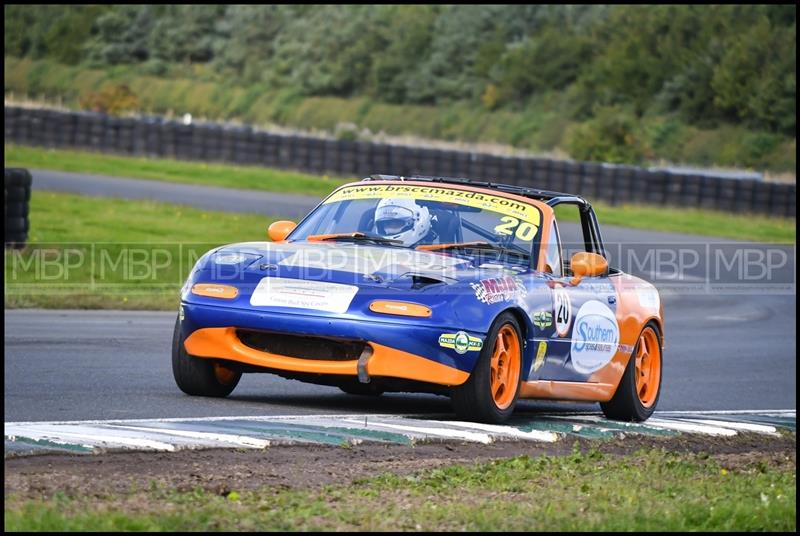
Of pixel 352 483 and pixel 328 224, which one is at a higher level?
pixel 328 224

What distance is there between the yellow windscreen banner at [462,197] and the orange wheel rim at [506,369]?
1061 mm

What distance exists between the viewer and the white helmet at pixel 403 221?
9352 mm

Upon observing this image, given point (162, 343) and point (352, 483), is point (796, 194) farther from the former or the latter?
point (352, 483)

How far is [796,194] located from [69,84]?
2067 inches

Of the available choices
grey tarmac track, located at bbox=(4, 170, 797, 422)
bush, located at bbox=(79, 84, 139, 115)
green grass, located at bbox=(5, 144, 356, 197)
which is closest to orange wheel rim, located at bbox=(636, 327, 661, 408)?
grey tarmac track, located at bbox=(4, 170, 797, 422)

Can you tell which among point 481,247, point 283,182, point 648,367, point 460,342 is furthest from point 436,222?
point 283,182

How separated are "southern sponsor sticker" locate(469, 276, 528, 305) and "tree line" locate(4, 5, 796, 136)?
2009 inches

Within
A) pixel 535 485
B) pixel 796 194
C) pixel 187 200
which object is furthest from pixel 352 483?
pixel 796 194

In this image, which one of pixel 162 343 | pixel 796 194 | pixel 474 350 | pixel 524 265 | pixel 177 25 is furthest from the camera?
pixel 177 25

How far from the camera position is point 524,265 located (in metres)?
9.26

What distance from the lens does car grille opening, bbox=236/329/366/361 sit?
845 centimetres

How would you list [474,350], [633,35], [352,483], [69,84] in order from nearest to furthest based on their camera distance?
[352,483] → [474,350] → [633,35] → [69,84]

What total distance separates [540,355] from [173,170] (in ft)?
95.0

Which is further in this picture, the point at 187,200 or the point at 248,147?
the point at 248,147
